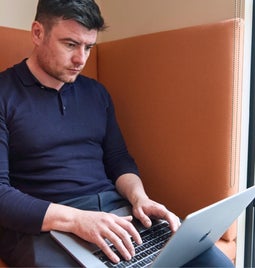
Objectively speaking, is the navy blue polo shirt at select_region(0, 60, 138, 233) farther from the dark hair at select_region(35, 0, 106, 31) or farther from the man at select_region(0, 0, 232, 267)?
the dark hair at select_region(35, 0, 106, 31)

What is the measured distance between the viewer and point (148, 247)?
77 cm

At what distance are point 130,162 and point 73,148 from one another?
0.22 m

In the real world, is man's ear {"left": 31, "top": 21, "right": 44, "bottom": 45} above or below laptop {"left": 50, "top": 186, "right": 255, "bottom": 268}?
above

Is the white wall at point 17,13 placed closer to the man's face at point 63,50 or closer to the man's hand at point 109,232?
the man's face at point 63,50

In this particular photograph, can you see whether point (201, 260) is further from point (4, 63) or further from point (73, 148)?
point (4, 63)

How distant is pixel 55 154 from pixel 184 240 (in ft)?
1.45

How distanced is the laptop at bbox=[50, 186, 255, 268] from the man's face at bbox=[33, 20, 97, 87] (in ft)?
1.47

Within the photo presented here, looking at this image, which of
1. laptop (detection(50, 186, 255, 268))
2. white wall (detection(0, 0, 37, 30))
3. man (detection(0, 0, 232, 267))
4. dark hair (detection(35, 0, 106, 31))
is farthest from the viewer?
white wall (detection(0, 0, 37, 30))

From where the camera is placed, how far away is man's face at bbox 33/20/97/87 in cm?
90

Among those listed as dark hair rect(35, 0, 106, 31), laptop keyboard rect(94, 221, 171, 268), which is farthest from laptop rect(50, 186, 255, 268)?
dark hair rect(35, 0, 106, 31)

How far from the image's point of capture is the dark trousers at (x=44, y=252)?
72cm

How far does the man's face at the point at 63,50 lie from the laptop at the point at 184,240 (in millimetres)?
448

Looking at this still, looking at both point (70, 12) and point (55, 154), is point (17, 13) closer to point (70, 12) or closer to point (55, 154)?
point (70, 12)

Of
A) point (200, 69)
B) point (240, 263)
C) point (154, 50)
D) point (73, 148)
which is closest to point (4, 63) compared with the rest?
point (73, 148)
